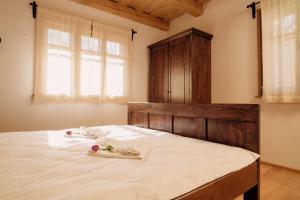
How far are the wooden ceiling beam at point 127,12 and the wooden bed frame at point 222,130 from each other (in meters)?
2.36

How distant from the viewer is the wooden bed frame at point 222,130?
3.42 feet

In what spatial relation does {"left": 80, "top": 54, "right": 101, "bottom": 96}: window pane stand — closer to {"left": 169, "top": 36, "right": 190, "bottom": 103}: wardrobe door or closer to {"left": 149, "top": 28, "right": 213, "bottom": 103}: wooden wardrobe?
{"left": 149, "top": 28, "right": 213, "bottom": 103}: wooden wardrobe

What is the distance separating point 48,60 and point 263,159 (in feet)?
11.6

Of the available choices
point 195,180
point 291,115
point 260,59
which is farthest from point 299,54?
point 195,180

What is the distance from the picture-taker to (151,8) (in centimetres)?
374

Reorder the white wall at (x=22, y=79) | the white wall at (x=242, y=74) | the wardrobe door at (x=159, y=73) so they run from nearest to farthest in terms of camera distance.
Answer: the white wall at (x=242, y=74) < the white wall at (x=22, y=79) < the wardrobe door at (x=159, y=73)

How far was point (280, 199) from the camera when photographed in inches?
66.1

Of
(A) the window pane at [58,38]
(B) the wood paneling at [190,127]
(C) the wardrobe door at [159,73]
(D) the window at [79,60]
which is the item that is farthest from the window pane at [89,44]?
(B) the wood paneling at [190,127]

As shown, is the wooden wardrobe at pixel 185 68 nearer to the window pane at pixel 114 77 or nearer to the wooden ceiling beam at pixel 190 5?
the wooden ceiling beam at pixel 190 5

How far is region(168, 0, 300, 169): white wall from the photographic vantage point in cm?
242

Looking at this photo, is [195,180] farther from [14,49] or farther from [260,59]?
[14,49]

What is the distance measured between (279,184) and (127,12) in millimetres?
3613

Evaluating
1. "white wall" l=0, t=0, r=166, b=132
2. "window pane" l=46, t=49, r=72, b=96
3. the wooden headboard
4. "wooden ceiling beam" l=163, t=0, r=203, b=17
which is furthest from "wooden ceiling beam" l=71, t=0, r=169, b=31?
the wooden headboard

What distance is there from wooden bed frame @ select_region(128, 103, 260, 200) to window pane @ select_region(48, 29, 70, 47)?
1.96 meters
